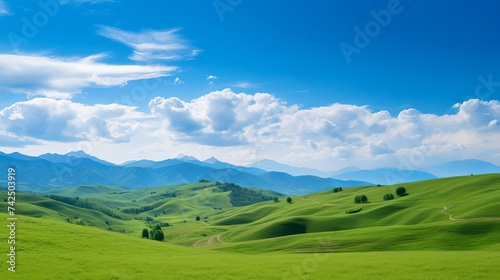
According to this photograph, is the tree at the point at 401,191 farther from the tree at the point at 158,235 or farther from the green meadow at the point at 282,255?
the tree at the point at 158,235

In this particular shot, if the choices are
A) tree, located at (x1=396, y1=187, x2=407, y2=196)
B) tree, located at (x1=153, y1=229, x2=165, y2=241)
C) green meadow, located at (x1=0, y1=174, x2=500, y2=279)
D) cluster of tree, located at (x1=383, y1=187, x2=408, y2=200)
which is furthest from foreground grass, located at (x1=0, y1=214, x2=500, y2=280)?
tree, located at (x1=396, y1=187, x2=407, y2=196)

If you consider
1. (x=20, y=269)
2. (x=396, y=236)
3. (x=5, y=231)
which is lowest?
(x=396, y=236)

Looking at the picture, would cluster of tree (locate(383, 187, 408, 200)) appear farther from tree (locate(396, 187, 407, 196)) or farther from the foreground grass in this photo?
the foreground grass

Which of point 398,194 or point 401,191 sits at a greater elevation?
point 401,191

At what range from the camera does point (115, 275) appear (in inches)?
1249

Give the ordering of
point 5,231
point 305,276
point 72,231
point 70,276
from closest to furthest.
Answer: point 70,276
point 305,276
point 5,231
point 72,231

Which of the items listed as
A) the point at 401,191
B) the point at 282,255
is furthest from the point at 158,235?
the point at 401,191

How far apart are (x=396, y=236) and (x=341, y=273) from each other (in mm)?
53107

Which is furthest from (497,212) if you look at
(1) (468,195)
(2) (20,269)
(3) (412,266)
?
(2) (20,269)

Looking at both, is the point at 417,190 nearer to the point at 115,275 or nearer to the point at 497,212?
the point at 497,212

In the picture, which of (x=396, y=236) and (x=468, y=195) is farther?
(x=468, y=195)

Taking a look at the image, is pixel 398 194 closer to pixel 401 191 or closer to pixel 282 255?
pixel 401 191

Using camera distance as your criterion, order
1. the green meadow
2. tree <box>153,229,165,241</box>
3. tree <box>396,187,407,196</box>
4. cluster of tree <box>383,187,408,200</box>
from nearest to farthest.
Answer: the green meadow
tree <box>153,229,165,241</box>
cluster of tree <box>383,187,408,200</box>
tree <box>396,187,407,196</box>

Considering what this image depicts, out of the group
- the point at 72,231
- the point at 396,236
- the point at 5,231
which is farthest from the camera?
the point at 396,236
